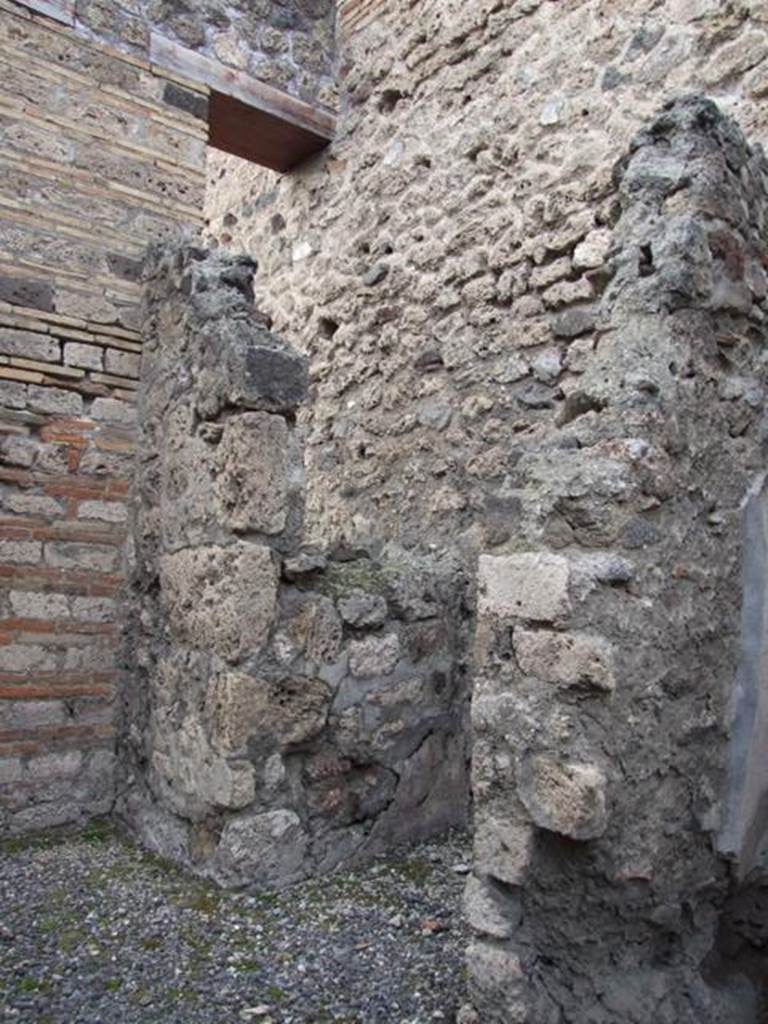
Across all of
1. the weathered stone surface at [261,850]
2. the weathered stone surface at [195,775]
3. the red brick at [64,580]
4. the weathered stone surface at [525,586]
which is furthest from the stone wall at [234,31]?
the weathered stone surface at [261,850]

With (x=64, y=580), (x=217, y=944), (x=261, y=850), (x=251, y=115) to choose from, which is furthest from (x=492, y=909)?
(x=251, y=115)

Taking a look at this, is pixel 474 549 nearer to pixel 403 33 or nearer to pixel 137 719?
pixel 137 719

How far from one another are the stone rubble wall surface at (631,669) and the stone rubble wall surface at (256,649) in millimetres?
1194

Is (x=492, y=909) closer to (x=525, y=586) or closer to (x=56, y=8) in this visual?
(x=525, y=586)

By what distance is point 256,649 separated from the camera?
10.9 ft

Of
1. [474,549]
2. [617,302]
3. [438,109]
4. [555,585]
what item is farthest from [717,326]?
[438,109]

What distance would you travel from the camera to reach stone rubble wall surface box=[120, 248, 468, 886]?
3.31 metres

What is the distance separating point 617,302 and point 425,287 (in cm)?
267

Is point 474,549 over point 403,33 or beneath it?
beneath

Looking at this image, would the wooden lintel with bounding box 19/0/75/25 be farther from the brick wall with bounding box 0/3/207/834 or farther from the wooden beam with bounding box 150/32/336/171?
the wooden beam with bounding box 150/32/336/171

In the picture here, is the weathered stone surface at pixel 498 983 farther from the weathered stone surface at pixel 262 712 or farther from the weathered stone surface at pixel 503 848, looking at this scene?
the weathered stone surface at pixel 262 712

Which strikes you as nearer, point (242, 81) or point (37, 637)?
point (37, 637)

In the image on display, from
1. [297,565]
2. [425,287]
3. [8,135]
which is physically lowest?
[297,565]

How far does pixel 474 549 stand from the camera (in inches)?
172
